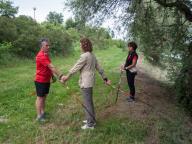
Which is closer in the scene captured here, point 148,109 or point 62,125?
point 62,125

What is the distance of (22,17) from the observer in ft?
84.2

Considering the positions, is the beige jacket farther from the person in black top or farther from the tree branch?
the tree branch

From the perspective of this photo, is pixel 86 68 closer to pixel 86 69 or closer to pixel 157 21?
pixel 86 69

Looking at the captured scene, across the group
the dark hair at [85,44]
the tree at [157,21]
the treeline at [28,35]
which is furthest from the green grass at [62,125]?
the treeline at [28,35]

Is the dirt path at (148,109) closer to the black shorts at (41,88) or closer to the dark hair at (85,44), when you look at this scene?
the black shorts at (41,88)

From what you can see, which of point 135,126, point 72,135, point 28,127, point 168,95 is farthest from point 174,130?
point 168,95

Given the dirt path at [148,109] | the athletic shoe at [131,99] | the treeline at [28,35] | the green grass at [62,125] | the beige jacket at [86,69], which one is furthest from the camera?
the treeline at [28,35]

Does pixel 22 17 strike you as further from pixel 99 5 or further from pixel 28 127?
pixel 28 127

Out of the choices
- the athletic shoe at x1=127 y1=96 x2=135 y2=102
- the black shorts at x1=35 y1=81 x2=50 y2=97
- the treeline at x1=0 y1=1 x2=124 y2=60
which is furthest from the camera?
the treeline at x1=0 y1=1 x2=124 y2=60

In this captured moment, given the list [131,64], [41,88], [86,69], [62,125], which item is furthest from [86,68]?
[131,64]

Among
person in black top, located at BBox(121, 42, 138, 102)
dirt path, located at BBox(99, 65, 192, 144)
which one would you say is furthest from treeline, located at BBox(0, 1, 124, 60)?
person in black top, located at BBox(121, 42, 138, 102)

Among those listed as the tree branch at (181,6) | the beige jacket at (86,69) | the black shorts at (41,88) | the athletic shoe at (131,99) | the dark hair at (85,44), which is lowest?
the athletic shoe at (131,99)

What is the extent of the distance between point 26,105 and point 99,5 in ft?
17.1

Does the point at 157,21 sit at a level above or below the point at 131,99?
above
